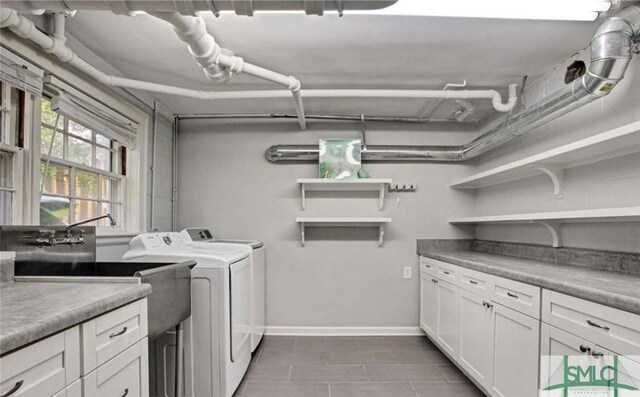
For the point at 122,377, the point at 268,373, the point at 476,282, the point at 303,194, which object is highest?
the point at 303,194

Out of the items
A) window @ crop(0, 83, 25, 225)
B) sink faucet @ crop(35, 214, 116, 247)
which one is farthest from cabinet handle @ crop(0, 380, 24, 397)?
window @ crop(0, 83, 25, 225)

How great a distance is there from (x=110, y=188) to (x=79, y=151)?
0.44 metres

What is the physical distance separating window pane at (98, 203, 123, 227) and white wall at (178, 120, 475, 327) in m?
0.79

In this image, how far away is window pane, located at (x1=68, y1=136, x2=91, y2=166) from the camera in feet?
7.34

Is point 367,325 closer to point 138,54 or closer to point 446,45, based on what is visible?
point 446,45

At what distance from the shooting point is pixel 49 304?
1.02m

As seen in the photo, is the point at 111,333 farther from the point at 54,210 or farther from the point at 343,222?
the point at 343,222

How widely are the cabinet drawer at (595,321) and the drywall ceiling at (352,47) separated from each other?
149cm

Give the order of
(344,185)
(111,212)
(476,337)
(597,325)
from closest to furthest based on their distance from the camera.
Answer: (597,325) < (476,337) < (111,212) < (344,185)

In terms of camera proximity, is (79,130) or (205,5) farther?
(79,130)

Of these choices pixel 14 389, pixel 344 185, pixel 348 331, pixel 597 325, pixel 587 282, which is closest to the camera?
pixel 14 389

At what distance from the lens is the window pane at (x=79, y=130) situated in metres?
2.23

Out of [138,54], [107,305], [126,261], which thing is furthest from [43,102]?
[107,305]

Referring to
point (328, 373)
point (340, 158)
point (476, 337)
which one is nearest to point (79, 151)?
point (340, 158)
